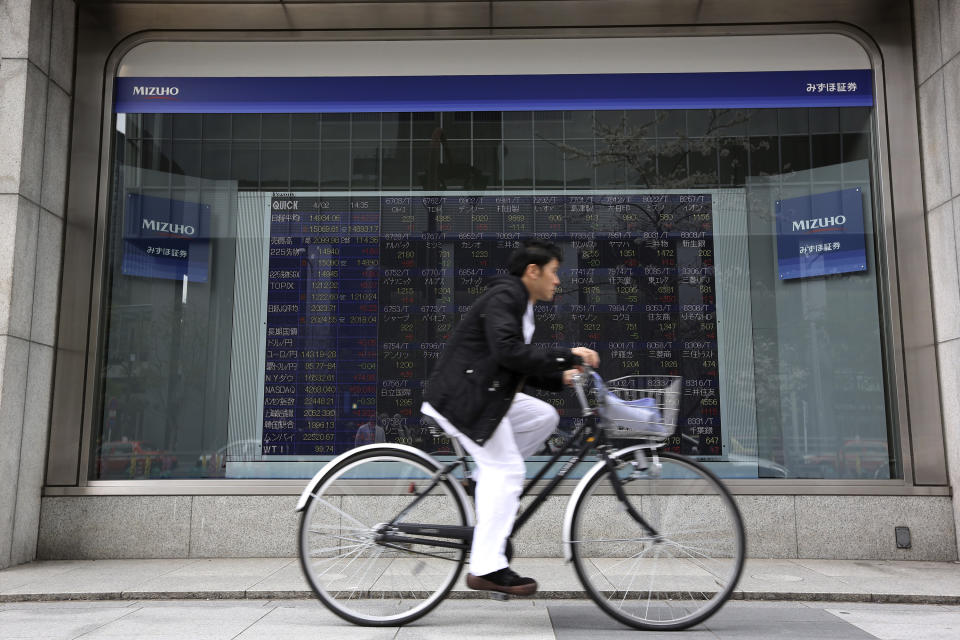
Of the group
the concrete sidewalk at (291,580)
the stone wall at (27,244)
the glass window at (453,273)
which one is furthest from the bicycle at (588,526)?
the stone wall at (27,244)

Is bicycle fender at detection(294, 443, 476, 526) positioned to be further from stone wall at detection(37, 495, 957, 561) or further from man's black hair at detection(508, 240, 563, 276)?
stone wall at detection(37, 495, 957, 561)

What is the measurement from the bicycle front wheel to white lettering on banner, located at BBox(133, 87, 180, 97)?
17.4 ft

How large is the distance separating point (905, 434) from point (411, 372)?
4.05 m

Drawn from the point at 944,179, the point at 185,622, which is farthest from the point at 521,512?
the point at 944,179

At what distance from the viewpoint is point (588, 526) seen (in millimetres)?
3791

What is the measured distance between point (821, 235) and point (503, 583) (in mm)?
4611

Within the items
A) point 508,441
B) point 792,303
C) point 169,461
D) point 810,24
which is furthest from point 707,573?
point 810,24

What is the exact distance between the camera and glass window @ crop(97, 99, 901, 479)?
664 cm

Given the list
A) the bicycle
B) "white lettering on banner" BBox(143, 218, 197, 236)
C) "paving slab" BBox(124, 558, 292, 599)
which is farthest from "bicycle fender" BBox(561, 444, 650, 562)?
"white lettering on banner" BBox(143, 218, 197, 236)

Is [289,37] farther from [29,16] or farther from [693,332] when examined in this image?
[693,332]

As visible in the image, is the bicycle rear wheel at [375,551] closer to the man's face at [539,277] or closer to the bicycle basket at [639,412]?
the bicycle basket at [639,412]

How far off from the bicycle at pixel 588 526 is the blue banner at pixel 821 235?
354 cm

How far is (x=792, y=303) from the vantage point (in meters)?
6.79

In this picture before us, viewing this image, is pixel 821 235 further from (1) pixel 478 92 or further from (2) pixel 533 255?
(2) pixel 533 255
